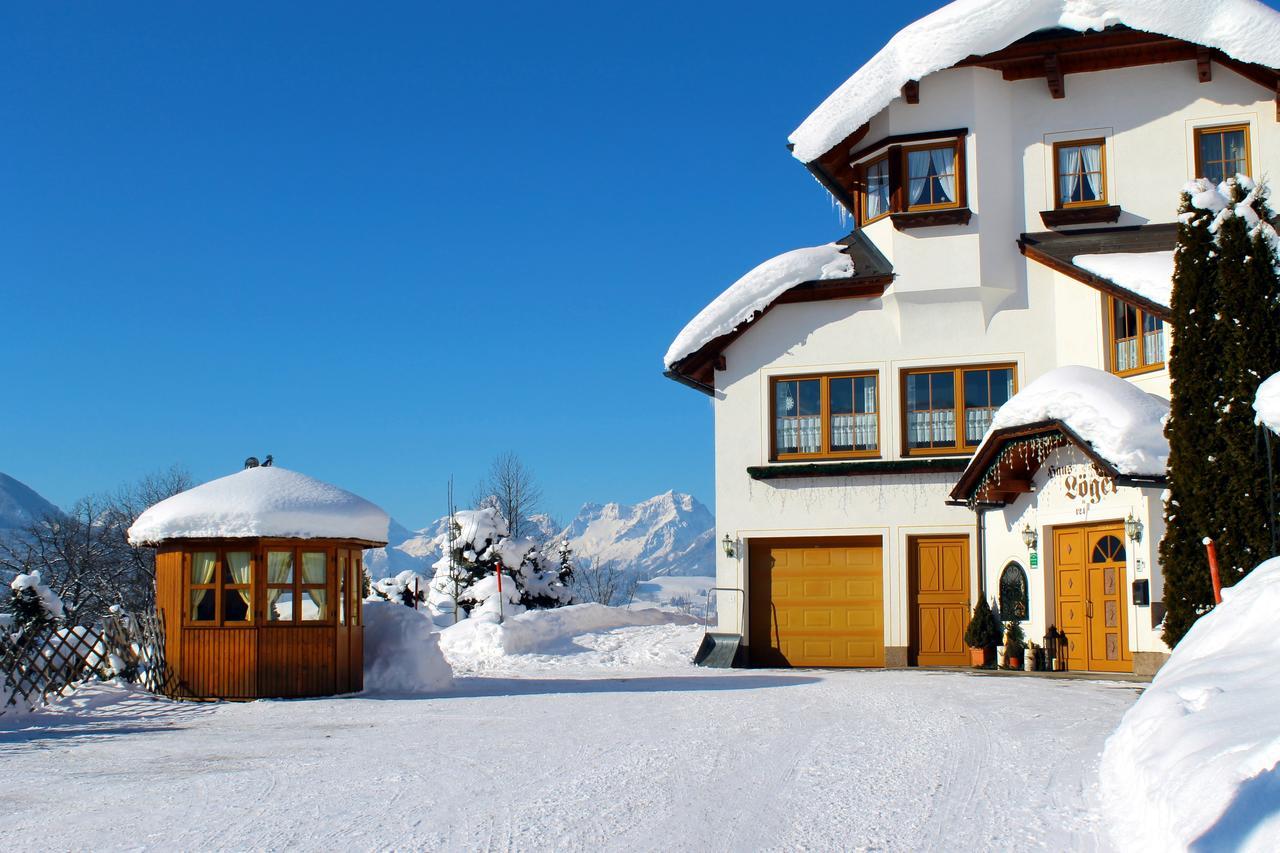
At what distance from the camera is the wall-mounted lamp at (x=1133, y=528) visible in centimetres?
1777

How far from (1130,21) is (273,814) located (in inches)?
711

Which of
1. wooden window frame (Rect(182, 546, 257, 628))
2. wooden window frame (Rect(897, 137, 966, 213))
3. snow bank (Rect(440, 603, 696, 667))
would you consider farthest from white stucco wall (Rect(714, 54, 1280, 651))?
wooden window frame (Rect(182, 546, 257, 628))

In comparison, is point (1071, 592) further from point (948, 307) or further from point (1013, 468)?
point (948, 307)

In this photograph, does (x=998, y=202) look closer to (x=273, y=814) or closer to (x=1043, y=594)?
(x=1043, y=594)

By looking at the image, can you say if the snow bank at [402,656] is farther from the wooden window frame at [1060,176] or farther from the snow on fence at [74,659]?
the wooden window frame at [1060,176]

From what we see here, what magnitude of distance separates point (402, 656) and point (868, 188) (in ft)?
35.6

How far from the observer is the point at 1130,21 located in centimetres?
2067

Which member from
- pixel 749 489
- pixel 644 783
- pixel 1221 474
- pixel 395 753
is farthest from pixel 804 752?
pixel 749 489

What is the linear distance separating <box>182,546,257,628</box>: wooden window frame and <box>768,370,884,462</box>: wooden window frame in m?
9.30

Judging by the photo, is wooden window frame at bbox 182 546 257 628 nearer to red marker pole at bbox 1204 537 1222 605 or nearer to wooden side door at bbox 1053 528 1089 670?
red marker pole at bbox 1204 537 1222 605

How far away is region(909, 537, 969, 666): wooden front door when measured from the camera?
21.5 meters

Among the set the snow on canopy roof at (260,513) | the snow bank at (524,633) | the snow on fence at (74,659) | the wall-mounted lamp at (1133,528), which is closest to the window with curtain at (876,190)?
the wall-mounted lamp at (1133,528)

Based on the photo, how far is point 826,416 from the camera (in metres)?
22.4

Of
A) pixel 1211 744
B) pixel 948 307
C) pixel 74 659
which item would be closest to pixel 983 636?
pixel 948 307
